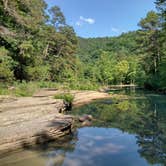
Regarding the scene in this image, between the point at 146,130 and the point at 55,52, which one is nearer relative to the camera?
the point at 146,130

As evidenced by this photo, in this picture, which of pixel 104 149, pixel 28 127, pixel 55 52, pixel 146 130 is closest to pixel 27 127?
pixel 28 127

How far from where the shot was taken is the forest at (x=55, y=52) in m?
21.3

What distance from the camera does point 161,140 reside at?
9.15 m

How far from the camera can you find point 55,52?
4594cm

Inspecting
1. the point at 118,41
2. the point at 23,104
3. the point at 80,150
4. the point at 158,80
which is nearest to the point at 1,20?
the point at 23,104

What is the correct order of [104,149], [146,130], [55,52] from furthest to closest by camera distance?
[55,52]
[146,130]
[104,149]

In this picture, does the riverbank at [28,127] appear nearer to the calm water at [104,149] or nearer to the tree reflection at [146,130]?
the calm water at [104,149]

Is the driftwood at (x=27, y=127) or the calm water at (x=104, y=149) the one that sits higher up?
the driftwood at (x=27, y=127)

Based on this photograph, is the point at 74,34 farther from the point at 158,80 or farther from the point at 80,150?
the point at 80,150

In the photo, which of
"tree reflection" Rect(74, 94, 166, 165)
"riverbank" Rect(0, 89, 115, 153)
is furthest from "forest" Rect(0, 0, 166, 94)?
"tree reflection" Rect(74, 94, 166, 165)

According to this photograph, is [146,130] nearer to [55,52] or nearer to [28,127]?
[28,127]

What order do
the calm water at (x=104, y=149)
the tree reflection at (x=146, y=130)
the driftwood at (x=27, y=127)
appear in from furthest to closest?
the driftwood at (x=27, y=127)
the tree reflection at (x=146, y=130)
the calm water at (x=104, y=149)

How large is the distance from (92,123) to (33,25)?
1329 centimetres

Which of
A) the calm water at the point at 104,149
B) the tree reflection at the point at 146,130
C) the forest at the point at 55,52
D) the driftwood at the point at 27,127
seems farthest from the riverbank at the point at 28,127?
the forest at the point at 55,52
